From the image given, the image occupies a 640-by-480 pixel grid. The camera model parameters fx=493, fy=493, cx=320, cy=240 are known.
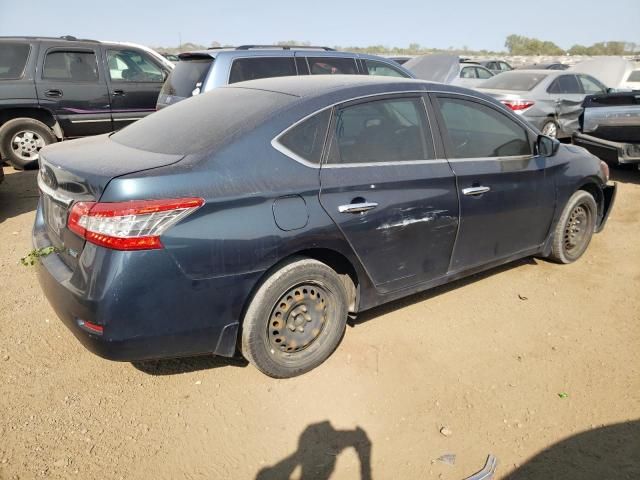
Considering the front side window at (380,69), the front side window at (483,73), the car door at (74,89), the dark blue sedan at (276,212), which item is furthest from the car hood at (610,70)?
the dark blue sedan at (276,212)

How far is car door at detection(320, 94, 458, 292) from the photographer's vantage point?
286 centimetres

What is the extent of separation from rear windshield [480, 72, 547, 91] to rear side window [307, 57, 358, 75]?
4.27 metres

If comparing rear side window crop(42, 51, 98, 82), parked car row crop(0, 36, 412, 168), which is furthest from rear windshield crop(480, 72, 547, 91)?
rear side window crop(42, 51, 98, 82)

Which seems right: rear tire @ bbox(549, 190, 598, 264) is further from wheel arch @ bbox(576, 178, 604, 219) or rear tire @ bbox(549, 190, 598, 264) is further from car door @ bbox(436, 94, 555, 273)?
car door @ bbox(436, 94, 555, 273)

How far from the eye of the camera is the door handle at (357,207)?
2804 mm

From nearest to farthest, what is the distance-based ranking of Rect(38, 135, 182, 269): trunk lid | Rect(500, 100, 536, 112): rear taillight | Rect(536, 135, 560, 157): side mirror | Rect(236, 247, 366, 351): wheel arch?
Rect(38, 135, 182, 269): trunk lid → Rect(236, 247, 366, 351): wheel arch → Rect(536, 135, 560, 157): side mirror → Rect(500, 100, 536, 112): rear taillight

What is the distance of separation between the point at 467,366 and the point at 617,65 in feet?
52.0

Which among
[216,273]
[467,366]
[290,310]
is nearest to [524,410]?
[467,366]

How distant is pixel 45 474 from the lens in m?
2.22

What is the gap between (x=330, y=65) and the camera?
6.87 metres

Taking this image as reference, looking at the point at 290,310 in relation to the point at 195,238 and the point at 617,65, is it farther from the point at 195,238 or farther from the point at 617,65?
the point at 617,65

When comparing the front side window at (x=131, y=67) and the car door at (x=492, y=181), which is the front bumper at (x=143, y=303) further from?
the front side window at (x=131, y=67)

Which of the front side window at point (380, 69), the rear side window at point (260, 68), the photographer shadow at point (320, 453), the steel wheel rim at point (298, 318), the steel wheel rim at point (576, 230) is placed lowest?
the photographer shadow at point (320, 453)

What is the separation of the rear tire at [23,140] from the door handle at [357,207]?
6.42m
